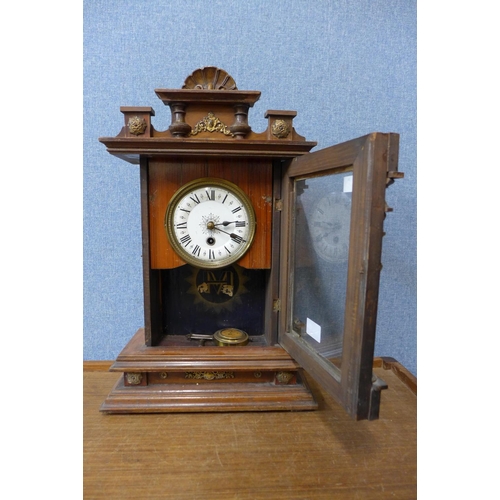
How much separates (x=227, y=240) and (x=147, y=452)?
2.04ft

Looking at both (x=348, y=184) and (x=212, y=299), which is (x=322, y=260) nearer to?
(x=348, y=184)

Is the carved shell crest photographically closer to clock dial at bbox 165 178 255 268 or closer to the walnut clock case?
the walnut clock case

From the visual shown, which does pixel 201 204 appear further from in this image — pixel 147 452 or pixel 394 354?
pixel 394 354

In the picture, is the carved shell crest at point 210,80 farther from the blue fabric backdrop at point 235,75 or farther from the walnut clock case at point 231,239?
the blue fabric backdrop at point 235,75

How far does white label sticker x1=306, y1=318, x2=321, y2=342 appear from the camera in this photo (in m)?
0.94

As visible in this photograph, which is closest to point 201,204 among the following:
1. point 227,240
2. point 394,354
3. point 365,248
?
point 227,240

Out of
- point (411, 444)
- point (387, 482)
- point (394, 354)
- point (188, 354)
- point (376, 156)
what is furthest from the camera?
point (394, 354)

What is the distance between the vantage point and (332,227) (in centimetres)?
88

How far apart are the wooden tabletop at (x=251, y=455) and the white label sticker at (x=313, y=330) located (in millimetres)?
258

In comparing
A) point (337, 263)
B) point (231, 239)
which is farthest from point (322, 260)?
point (231, 239)

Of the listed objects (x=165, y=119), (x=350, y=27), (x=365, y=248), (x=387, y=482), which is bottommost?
(x=387, y=482)

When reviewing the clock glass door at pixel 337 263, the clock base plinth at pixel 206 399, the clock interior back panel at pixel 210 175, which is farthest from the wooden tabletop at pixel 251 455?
the clock interior back panel at pixel 210 175

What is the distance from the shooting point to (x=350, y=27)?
1.38 m

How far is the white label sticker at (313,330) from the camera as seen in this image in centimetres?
94
